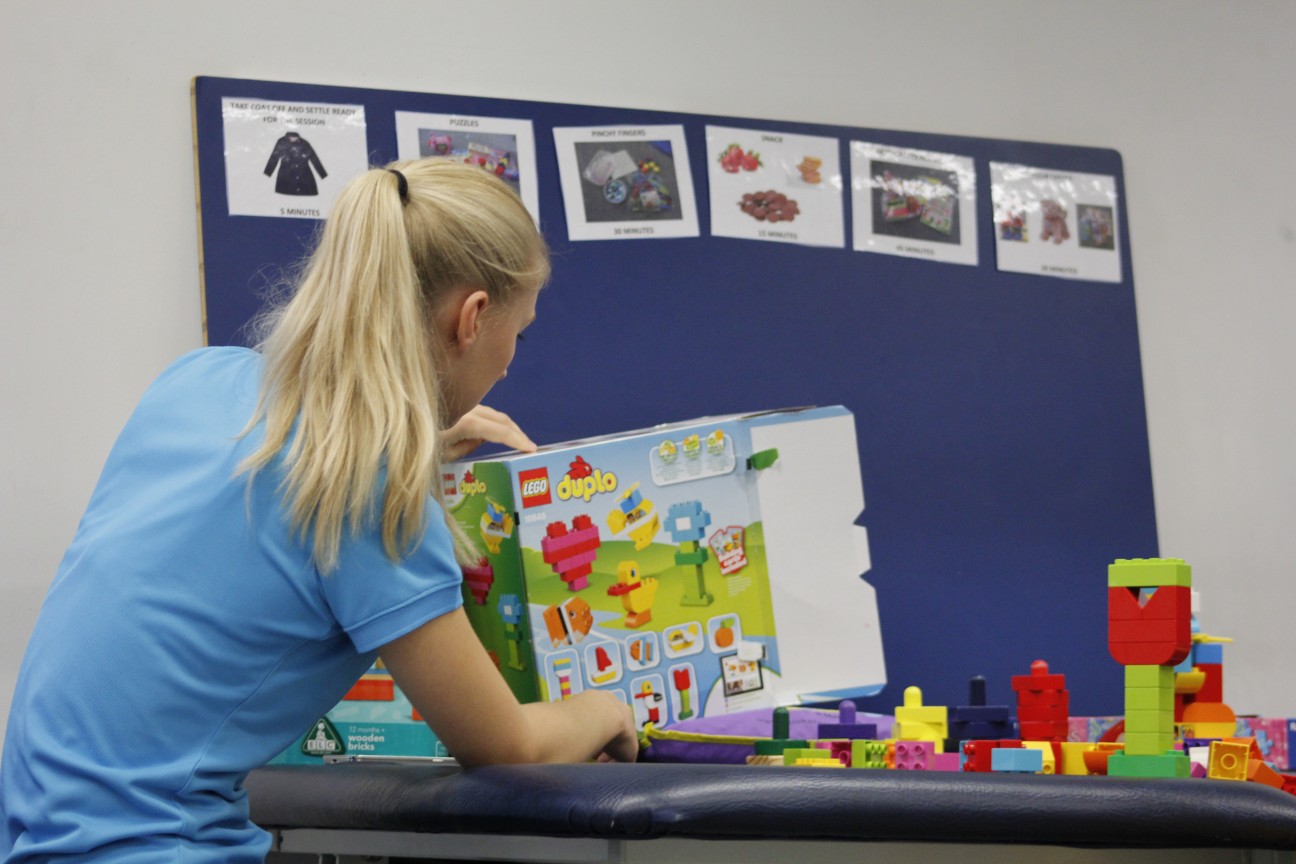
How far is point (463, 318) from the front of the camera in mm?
870

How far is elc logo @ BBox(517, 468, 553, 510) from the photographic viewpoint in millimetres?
1148

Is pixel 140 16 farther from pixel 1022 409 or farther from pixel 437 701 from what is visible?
pixel 1022 409

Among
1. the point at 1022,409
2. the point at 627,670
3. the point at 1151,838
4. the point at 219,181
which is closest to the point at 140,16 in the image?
the point at 219,181

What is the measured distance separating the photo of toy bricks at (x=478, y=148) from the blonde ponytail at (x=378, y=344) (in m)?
0.87

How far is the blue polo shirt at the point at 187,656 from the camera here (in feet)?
2.39

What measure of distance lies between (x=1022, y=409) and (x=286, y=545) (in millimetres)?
1490

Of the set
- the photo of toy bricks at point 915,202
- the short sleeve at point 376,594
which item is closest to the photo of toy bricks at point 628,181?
the photo of toy bricks at point 915,202

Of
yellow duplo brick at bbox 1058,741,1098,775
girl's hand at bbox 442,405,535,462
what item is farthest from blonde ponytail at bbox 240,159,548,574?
yellow duplo brick at bbox 1058,741,1098,775

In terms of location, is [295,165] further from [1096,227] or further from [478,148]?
[1096,227]

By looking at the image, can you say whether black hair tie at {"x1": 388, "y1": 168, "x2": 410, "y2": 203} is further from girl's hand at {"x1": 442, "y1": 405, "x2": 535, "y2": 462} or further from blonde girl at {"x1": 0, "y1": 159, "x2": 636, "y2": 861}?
girl's hand at {"x1": 442, "y1": 405, "x2": 535, "y2": 462}

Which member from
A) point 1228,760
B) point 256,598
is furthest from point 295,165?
point 1228,760

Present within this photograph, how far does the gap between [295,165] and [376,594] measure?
1.07 metres

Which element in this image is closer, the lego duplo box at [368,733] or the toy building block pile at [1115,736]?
the toy building block pile at [1115,736]

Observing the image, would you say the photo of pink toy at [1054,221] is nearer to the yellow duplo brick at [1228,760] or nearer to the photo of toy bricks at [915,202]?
the photo of toy bricks at [915,202]
